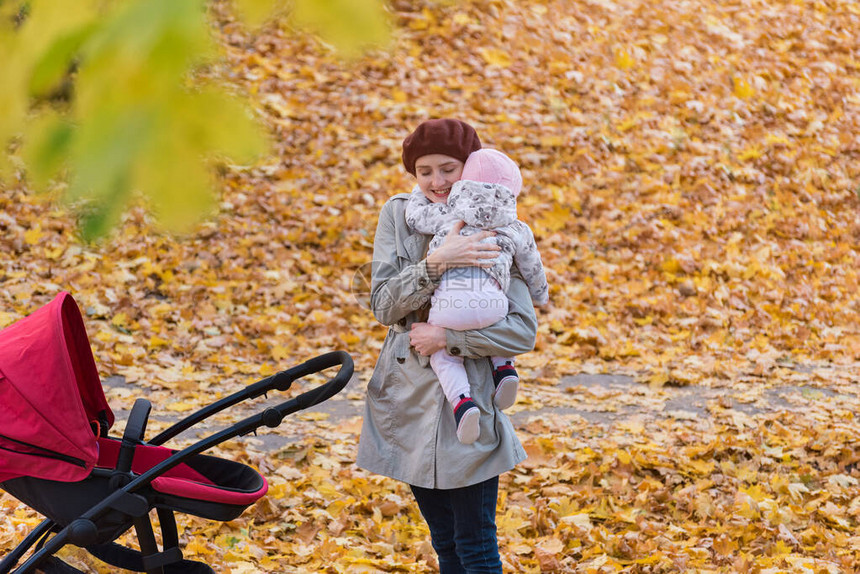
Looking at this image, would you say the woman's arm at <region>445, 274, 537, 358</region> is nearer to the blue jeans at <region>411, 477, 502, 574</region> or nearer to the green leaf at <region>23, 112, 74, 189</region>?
the blue jeans at <region>411, 477, 502, 574</region>

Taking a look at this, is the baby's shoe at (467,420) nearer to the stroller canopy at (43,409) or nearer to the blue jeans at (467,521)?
the blue jeans at (467,521)

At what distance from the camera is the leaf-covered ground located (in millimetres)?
3695

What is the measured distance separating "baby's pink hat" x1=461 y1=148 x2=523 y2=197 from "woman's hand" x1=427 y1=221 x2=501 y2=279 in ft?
0.45

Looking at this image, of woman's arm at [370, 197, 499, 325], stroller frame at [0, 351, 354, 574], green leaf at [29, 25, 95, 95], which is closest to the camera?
green leaf at [29, 25, 95, 95]

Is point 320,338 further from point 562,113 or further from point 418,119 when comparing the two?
point 562,113

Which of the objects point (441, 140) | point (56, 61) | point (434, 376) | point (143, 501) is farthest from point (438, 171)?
point (56, 61)

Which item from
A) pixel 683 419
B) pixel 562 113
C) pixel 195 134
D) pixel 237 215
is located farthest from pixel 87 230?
pixel 562 113

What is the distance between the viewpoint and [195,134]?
1.05 metres

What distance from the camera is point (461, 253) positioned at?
2.24 metres

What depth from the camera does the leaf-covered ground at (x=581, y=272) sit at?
3.70 meters

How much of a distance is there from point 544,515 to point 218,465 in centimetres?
172

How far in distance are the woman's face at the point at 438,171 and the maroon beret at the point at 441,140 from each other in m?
0.02

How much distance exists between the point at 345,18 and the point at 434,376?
1420mm

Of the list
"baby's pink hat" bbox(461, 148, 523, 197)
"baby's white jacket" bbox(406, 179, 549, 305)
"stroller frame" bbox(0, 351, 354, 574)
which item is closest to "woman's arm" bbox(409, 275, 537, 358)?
"baby's white jacket" bbox(406, 179, 549, 305)
